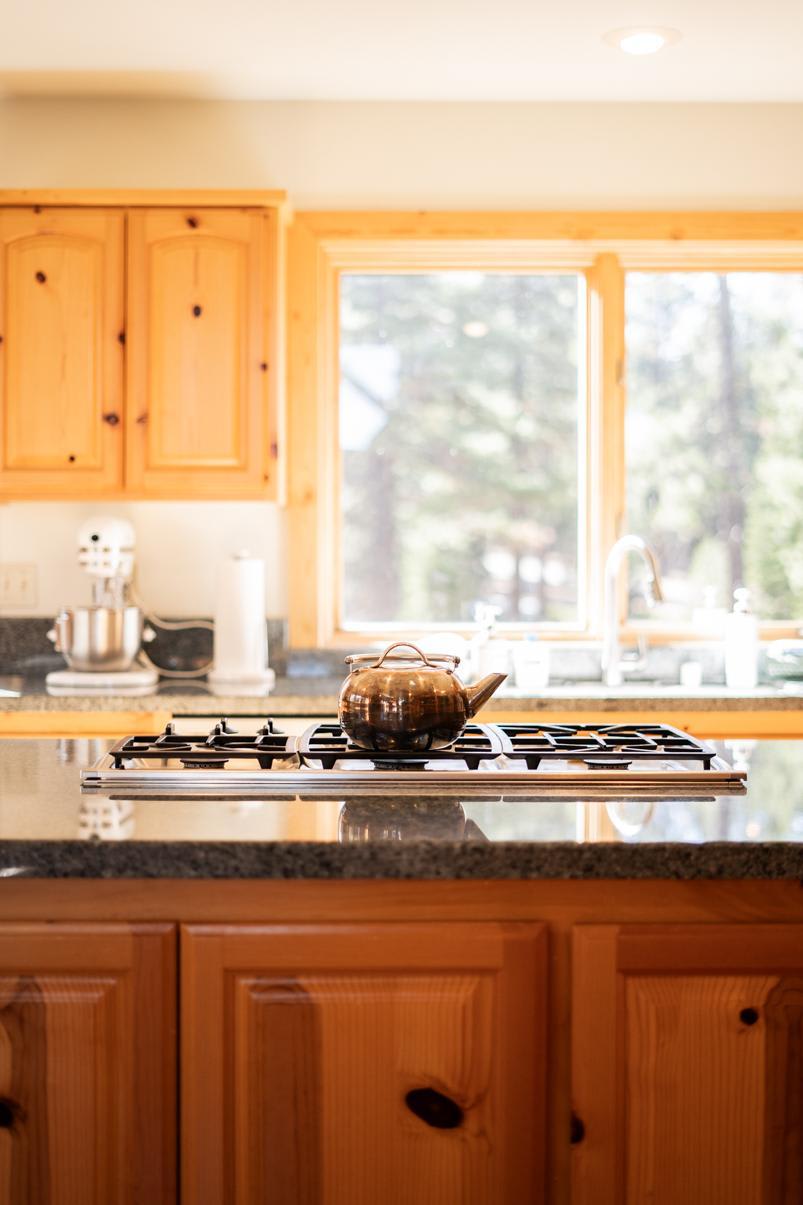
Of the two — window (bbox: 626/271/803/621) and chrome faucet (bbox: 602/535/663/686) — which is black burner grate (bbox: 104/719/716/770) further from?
window (bbox: 626/271/803/621)

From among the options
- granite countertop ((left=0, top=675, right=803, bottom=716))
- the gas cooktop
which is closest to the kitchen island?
the gas cooktop

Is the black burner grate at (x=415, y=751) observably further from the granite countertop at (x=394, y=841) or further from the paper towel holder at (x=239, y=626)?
the paper towel holder at (x=239, y=626)

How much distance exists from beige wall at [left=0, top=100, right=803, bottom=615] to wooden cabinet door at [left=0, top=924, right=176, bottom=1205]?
8.36ft

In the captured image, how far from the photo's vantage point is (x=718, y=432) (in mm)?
3971

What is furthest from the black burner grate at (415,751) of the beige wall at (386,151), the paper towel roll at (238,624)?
the beige wall at (386,151)

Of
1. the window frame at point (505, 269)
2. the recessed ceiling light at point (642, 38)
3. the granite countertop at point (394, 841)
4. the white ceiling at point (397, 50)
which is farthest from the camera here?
the window frame at point (505, 269)

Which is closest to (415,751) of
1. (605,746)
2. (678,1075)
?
(605,746)

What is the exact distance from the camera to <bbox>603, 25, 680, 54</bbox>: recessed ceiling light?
3242 millimetres

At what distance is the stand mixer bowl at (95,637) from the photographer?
136 inches

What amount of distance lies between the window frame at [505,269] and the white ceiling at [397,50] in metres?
0.37

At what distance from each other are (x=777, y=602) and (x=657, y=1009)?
2.80 m

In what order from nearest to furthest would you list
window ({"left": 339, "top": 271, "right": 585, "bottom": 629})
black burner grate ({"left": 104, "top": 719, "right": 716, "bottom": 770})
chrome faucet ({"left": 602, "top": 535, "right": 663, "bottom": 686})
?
black burner grate ({"left": 104, "top": 719, "right": 716, "bottom": 770}), chrome faucet ({"left": 602, "top": 535, "right": 663, "bottom": 686}), window ({"left": 339, "top": 271, "right": 585, "bottom": 629})

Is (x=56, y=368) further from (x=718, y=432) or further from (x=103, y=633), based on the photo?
(x=718, y=432)

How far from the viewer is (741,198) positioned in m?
3.87
